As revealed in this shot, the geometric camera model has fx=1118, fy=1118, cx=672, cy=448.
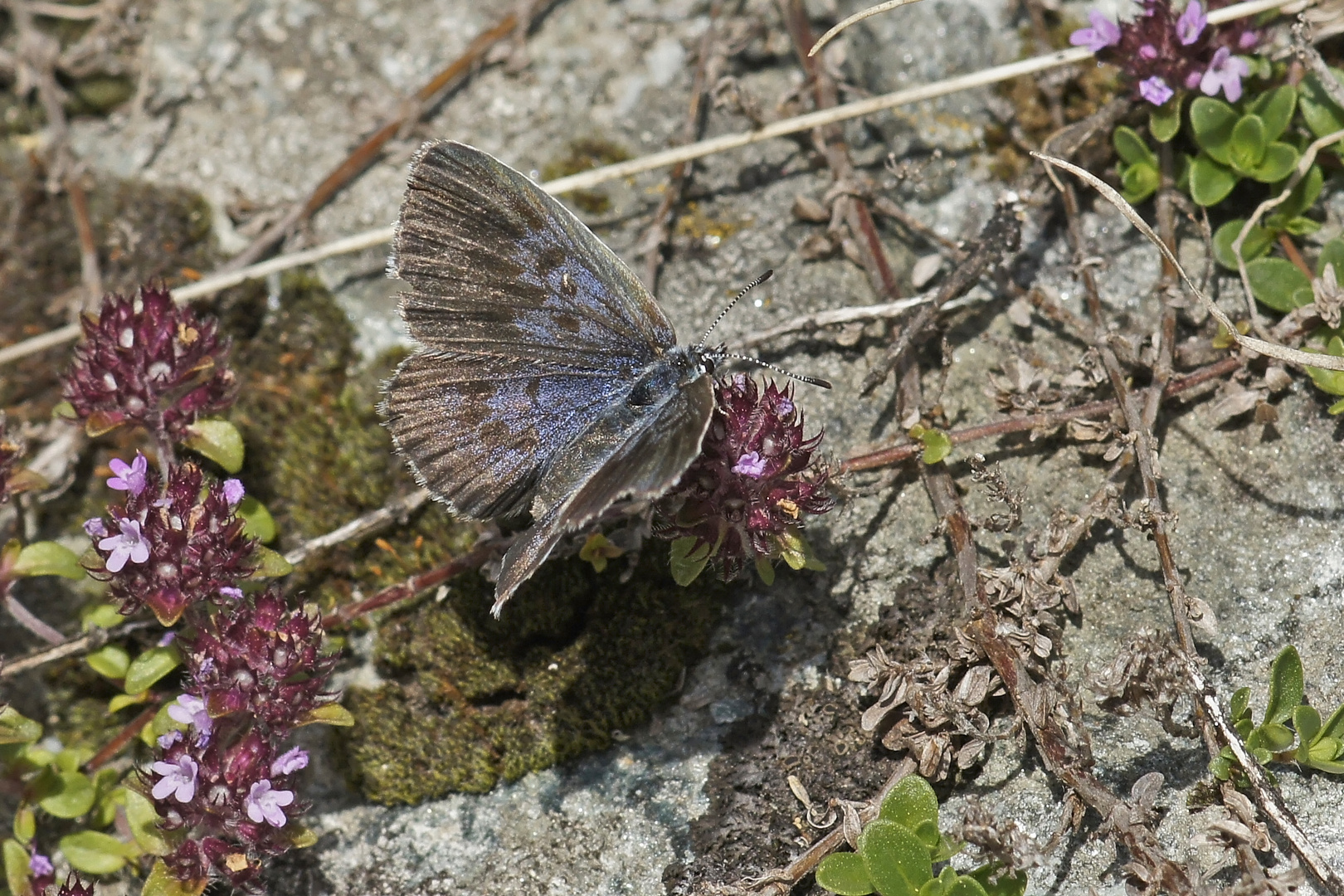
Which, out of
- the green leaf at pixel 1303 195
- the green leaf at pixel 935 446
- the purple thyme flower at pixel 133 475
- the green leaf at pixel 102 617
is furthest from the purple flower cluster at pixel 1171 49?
the green leaf at pixel 102 617

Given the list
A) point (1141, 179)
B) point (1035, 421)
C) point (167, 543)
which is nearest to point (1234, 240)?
point (1141, 179)

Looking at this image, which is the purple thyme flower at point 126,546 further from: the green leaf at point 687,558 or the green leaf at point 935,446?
the green leaf at point 935,446

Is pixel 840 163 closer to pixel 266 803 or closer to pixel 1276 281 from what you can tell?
pixel 1276 281

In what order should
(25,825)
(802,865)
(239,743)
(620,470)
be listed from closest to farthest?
(620,470) < (802,865) < (239,743) < (25,825)

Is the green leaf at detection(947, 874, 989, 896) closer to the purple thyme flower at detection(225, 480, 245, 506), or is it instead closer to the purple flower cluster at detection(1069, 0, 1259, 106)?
the purple thyme flower at detection(225, 480, 245, 506)

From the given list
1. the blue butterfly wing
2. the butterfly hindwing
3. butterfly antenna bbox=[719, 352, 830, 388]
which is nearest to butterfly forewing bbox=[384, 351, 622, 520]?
the blue butterfly wing

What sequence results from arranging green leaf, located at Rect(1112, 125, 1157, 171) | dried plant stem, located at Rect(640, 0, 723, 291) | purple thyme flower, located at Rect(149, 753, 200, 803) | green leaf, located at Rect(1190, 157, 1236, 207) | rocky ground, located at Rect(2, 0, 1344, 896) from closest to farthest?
purple thyme flower, located at Rect(149, 753, 200, 803) < rocky ground, located at Rect(2, 0, 1344, 896) < green leaf, located at Rect(1190, 157, 1236, 207) < green leaf, located at Rect(1112, 125, 1157, 171) < dried plant stem, located at Rect(640, 0, 723, 291)
